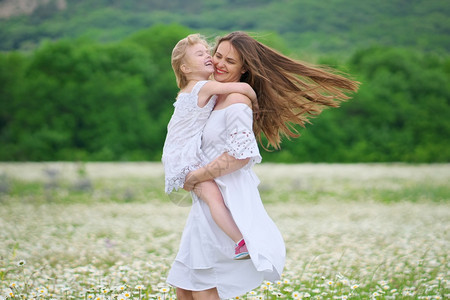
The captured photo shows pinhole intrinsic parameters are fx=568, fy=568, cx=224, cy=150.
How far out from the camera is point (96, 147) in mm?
34688

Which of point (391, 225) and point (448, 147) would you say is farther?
point (448, 147)

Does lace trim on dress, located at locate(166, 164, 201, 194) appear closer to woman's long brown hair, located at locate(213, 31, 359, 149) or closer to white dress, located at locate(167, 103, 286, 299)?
white dress, located at locate(167, 103, 286, 299)

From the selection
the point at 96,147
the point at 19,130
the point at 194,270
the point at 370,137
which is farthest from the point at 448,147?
the point at 194,270

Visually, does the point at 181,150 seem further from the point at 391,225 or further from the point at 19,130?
the point at 19,130

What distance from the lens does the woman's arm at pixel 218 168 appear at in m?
3.38

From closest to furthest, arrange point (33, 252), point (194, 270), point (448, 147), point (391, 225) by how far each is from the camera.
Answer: point (194, 270) → point (33, 252) → point (391, 225) → point (448, 147)

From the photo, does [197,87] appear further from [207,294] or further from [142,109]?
[142,109]

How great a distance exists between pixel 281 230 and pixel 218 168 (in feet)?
20.3

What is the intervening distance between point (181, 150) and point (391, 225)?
6.96 metres

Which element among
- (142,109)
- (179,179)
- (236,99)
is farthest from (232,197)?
(142,109)

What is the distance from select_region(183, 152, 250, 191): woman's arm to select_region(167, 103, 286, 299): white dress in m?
0.05

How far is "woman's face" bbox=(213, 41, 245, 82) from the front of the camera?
3.67 metres

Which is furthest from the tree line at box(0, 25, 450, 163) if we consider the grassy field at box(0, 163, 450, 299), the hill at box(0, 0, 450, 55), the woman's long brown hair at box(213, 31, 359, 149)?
the woman's long brown hair at box(213, 31, 359, 149)

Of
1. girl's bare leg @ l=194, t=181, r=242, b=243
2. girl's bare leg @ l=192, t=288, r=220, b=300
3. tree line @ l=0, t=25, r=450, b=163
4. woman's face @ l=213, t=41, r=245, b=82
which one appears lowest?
tree line @ l=0, t=25, r=450, b=163
